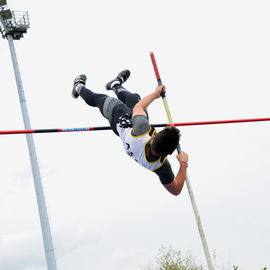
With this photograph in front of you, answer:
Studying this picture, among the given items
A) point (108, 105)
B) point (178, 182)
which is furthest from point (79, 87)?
point (178, 182)

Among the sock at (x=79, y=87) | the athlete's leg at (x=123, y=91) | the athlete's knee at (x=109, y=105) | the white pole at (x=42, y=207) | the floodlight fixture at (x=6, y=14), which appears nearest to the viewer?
the athlete's knee at (x=109, y=105)

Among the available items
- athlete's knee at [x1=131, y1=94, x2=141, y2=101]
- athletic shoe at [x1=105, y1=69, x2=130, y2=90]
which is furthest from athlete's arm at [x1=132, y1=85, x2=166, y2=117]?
athletic shoe at [x1=105, y1=69, x2=130, y2=90]

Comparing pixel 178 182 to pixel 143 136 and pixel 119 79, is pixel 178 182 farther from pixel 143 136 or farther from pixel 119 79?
pixel 119 79

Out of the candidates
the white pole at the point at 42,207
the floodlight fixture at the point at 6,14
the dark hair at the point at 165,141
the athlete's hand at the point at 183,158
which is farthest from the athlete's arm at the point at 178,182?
the floodlight fixture at the point at 6,14

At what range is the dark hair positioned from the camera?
445cm

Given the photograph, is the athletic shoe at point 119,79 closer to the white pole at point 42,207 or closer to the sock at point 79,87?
the sock at point 79,87

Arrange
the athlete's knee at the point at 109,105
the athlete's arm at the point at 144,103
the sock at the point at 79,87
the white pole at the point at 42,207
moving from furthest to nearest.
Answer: the white pole at the point at 42,207 → the sock at the point at 79,87 → the athlete's knee at the point at 109,105 → the athlete's arm at the point at 144,103

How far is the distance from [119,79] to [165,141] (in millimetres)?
2135

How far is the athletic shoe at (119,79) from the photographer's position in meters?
6.23

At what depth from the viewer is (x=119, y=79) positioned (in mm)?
6348

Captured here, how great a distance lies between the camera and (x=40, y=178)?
14.0m

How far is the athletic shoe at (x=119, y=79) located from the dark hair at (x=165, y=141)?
6.22 feet

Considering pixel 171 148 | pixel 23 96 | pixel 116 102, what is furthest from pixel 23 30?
pixel 171 148

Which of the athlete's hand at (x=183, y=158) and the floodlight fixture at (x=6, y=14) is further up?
the floodlight fixture at (x=6, y=14)
